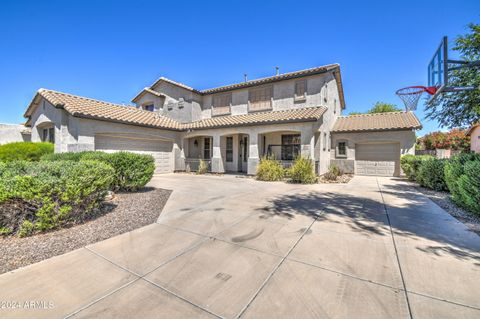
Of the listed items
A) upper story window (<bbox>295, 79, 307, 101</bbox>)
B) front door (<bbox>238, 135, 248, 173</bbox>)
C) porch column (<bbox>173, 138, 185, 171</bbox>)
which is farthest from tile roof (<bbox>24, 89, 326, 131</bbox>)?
front door (<bbox>238, 135, 248, 173</bbox>)

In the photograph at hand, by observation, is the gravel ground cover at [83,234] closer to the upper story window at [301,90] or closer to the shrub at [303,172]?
the shrub at [303,172]

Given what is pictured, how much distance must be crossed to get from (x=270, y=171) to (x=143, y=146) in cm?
863

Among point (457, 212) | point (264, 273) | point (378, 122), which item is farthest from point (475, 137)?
point (264, 273)

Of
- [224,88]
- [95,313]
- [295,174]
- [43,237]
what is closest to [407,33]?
[295,174]

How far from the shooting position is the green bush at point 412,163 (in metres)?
11.2

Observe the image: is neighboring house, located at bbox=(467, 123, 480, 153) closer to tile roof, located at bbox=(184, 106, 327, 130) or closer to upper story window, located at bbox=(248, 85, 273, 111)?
tile roof, located at bbox=(184, 106, 327, 130)

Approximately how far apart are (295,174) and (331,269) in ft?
28.0

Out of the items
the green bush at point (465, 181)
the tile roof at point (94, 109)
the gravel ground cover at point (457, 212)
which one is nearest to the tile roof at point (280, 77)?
the tile roof at point (94, 109)

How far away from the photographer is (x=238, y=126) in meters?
14.1

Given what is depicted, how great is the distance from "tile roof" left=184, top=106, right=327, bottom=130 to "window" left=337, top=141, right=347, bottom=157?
15.4ft

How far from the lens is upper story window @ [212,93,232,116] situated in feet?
55.8

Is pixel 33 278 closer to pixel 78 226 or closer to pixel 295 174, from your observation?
pixel 78 226

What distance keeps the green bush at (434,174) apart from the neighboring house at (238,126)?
16.5 feet

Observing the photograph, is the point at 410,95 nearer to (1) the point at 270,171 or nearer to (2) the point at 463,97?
(2) the point at 463,97
